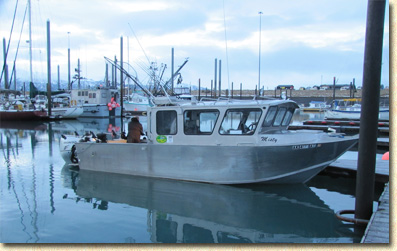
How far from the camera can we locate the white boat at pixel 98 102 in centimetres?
3491

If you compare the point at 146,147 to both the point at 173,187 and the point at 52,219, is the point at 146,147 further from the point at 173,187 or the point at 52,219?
the point at 52,219

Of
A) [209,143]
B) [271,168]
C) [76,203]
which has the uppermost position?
[209,143]

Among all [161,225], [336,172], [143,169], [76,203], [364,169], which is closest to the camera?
[364,169]

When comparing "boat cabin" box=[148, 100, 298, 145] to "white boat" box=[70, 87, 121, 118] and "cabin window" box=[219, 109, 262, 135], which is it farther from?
"white boat" box=[70, 87, 121, 118]

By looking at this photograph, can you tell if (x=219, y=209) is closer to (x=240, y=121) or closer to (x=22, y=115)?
(x=240, y=121)

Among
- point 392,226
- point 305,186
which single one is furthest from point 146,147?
point 392,226

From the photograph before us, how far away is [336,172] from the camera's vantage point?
9.33 metres

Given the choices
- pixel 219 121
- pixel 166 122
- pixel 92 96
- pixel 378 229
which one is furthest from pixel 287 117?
pixel 92 96

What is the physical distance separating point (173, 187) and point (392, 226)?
16.0 feet

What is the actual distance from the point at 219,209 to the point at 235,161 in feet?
3.93

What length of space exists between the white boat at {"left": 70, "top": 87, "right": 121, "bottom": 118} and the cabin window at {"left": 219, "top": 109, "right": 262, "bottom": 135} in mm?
28123

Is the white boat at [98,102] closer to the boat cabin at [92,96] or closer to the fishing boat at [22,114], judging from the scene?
the boat cabin at [92,96]

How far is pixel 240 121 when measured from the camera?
790 cm

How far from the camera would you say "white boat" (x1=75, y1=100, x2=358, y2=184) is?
7.64m
